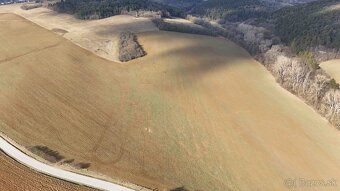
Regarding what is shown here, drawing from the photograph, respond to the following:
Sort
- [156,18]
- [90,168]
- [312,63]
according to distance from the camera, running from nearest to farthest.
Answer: [90,168] → [312,63] → [156,18]

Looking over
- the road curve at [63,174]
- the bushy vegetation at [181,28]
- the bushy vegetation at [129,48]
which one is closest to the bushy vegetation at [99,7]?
the bushy vegetation at [181,28]

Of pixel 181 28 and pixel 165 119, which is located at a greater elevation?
pixel 181 28

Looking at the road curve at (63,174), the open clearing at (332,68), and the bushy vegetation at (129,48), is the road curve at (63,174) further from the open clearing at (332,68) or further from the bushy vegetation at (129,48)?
the open clearing at (332,68)

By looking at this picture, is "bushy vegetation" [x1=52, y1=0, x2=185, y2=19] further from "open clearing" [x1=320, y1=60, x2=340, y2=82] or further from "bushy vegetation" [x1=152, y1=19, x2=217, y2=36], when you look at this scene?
"open clearing" [x1=320, y1=60, x2=340, y2=82]

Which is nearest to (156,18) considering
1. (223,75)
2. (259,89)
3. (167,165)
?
(223,75)

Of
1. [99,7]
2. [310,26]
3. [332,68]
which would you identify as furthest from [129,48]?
[310,26]

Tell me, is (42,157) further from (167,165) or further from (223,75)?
(223,75)

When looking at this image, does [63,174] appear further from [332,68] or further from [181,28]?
[181,28]
